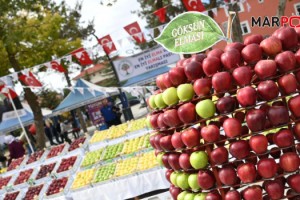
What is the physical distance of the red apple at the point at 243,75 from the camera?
3848 millimetres

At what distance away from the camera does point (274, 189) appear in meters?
3.85

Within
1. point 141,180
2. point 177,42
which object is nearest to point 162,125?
point 177,42

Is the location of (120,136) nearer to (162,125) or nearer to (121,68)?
(162,125)

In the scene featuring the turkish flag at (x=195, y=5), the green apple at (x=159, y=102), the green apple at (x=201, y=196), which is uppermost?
the turkish flag at (x=195, y=5)

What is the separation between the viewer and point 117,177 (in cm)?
816

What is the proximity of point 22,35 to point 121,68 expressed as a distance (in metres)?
4.51

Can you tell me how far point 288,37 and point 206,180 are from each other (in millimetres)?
1584

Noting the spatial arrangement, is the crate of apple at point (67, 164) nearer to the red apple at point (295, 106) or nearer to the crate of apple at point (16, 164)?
the crate of apple at point (16, 164)

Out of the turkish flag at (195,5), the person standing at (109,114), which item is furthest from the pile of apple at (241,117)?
the person standing at (109,114)

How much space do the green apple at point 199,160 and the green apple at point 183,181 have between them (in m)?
0.31

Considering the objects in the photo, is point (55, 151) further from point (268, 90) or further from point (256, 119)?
point (268, 90)

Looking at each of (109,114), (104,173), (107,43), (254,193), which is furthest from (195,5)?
(254,193)

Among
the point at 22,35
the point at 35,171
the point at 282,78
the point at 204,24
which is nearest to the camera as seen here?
the point at 282,78

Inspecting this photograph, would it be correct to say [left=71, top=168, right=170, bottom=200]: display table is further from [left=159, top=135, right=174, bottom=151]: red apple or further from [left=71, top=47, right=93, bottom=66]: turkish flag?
[left=71, top=47, right=93, bottom=66]: turkish flag
